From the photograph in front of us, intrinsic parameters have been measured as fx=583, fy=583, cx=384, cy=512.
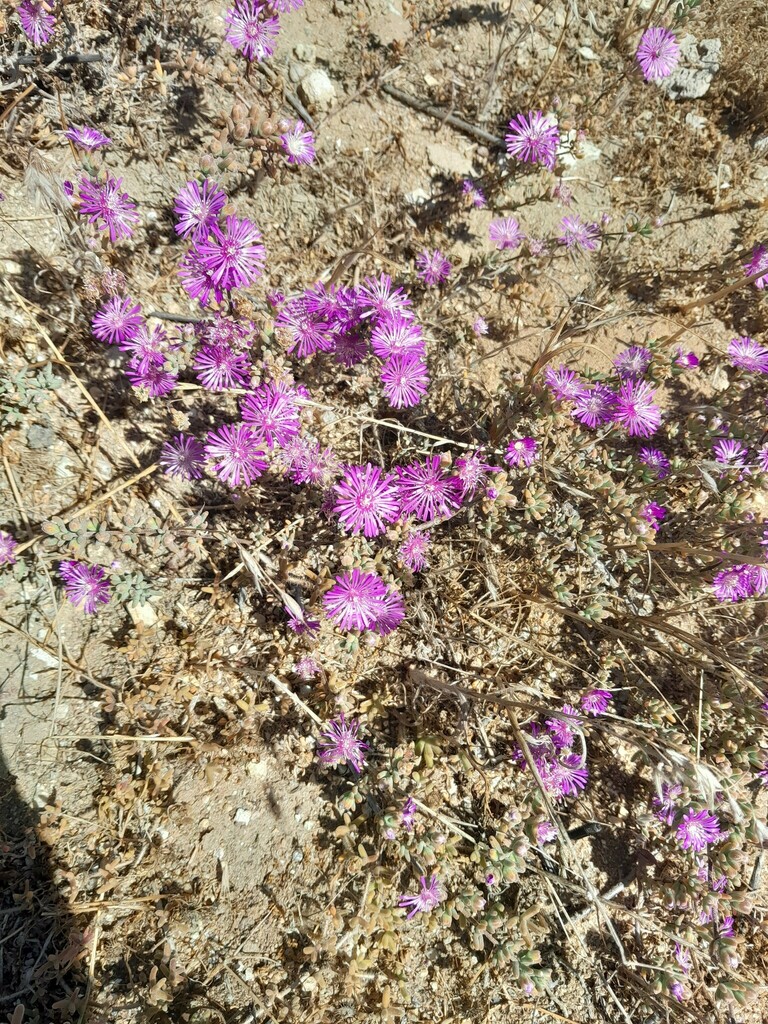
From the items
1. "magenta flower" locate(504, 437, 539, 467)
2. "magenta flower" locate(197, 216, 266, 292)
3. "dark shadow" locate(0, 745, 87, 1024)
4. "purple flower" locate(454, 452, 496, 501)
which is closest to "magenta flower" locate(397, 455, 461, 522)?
"purple flower" locate(454, 452, 496, 501)

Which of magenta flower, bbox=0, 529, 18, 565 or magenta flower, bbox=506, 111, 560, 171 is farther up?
magenta flower, bbox=506, 111, 560, 171

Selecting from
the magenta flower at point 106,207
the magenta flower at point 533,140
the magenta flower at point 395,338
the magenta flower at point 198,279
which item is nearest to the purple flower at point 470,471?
the magenta flower at point 395,338

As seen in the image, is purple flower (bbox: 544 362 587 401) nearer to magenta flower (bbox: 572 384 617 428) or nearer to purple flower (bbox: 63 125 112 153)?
magenta flower (bbox: 572 384 617 428)

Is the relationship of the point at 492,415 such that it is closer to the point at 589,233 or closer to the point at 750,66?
the point at 589,233

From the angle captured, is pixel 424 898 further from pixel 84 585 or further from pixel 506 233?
pixel 506 233

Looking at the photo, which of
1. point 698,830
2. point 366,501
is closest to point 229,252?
point 366,501

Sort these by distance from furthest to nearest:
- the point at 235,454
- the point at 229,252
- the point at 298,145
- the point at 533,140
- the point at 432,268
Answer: the point at 533,140 < the point at 432,268 < the point at 298,145 < the point at 235,454 < the point at 229,252

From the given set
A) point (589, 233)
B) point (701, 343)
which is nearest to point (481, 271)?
point (589, 233)
